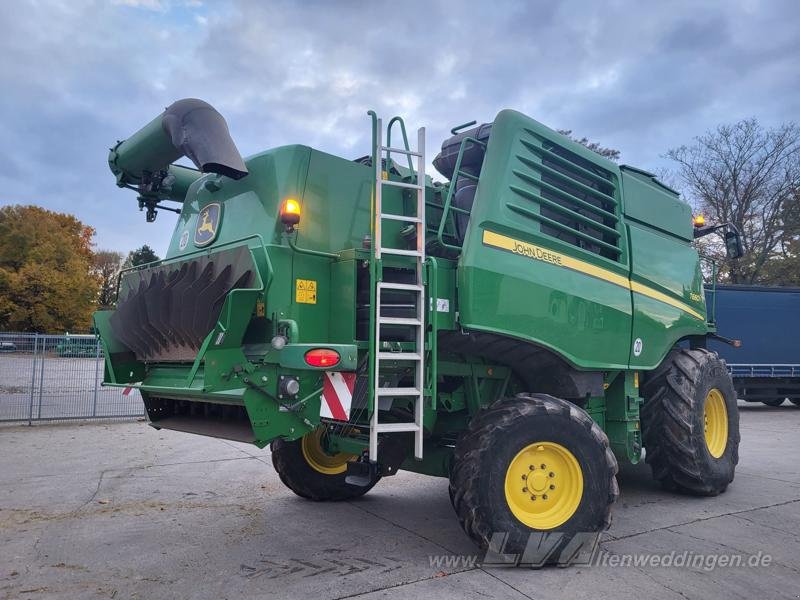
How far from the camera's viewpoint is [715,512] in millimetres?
5555

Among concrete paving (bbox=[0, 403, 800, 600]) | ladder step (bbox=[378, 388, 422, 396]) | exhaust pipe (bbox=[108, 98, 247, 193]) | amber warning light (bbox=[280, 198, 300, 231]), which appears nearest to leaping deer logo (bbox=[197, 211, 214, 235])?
exhaust pipe (bbox=[108, 98, 247, 193])

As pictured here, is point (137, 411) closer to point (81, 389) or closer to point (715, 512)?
point (81, 389)

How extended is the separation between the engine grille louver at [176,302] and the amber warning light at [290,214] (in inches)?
13.1

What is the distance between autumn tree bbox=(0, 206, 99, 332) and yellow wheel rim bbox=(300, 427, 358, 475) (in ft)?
148

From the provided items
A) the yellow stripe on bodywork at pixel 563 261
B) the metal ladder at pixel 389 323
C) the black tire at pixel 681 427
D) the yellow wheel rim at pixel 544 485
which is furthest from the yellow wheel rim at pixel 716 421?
the metal ladder at pixel 389 323

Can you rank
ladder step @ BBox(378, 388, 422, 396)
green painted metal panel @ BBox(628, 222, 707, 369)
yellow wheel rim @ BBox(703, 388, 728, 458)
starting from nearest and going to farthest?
ladder step @ BBox(378, 388, 422, 396) → green painted metal panel @ BBox(628, 222, 707, 369) → yellow wheel rim @ BBox(703, 388, 728, 458)

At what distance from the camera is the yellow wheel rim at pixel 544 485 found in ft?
13.7

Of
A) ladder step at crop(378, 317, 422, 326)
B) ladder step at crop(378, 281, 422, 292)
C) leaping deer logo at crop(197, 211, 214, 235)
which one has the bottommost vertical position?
ladder step at crop(378, 317, 422, 326)

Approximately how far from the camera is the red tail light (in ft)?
12.3

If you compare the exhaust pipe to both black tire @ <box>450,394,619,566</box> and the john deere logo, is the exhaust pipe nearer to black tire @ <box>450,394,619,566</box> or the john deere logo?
the john deere logo

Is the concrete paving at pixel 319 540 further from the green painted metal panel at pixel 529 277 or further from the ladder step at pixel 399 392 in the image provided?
the green painted metal panel at pixel 529 277

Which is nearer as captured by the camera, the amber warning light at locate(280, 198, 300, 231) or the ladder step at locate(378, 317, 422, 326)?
the ladder step at locate(378, 317, 422, 326)

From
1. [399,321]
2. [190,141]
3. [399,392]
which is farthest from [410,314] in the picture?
[190,141]

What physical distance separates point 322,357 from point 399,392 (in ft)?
1.80
